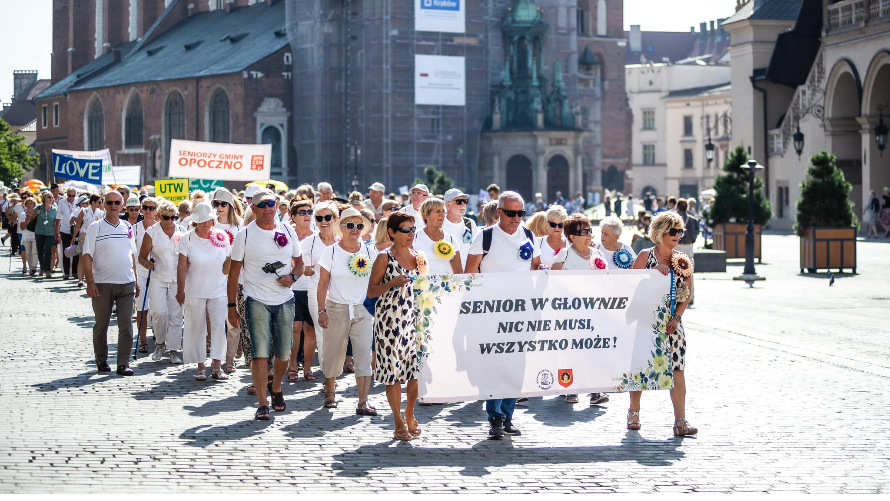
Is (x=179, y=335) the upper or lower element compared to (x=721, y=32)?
lower

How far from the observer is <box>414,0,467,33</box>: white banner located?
61.9 meters

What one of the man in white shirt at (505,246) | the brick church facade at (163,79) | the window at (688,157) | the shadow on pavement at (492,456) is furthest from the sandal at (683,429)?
the window at (688,157)

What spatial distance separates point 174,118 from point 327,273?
68.6 meters

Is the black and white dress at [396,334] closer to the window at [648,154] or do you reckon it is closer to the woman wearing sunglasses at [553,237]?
the woman wearing sunglasses at [553,237]

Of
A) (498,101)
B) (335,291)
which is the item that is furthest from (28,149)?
(335,291)

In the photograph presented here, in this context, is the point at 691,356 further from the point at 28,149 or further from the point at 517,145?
the point at 28,149

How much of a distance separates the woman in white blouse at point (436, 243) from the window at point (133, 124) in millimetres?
72963

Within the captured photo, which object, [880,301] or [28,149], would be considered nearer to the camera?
[880,301]

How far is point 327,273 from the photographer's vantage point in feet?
34.8

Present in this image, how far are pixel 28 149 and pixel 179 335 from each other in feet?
252

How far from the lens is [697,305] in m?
20.5

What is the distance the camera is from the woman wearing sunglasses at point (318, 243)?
449 inches

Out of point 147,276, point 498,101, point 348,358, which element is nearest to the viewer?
point 348,358

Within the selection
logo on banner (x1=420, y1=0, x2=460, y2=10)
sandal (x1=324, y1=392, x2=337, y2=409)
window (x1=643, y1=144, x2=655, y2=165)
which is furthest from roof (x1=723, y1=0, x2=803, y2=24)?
window (x1=643, y1=144, x2=655, y2=165)
